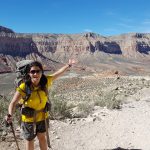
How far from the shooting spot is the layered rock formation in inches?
4911

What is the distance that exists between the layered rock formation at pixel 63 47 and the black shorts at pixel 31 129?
301 feet

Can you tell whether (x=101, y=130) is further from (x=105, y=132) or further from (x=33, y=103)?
(x=33, y=103)

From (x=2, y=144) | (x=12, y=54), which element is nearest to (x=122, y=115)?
(x=2, y=144)

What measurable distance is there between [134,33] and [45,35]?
48.0 meters

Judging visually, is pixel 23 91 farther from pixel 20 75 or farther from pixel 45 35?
pixel 45 35

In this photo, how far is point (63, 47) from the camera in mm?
153250

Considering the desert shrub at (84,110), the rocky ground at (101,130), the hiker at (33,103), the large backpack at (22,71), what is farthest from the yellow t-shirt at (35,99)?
the desert shrub at (84,110)

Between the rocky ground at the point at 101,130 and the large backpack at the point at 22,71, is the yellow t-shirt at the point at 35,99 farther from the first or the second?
the rocky ground at the point at 101,130

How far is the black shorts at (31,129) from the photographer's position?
5156 millimetres

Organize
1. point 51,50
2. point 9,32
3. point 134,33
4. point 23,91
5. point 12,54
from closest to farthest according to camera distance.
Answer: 1. point 23,91
2. point 12,54
3. point 9,32
4. point 51,50
5. point 134,33

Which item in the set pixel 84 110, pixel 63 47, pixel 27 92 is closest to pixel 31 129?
pixel 27 92

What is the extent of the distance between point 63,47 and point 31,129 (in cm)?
14860

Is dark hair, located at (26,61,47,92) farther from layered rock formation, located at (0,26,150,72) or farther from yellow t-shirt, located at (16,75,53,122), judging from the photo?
layered rock formation, located at (0,26,150,72)

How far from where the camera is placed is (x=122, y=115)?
1002cm
